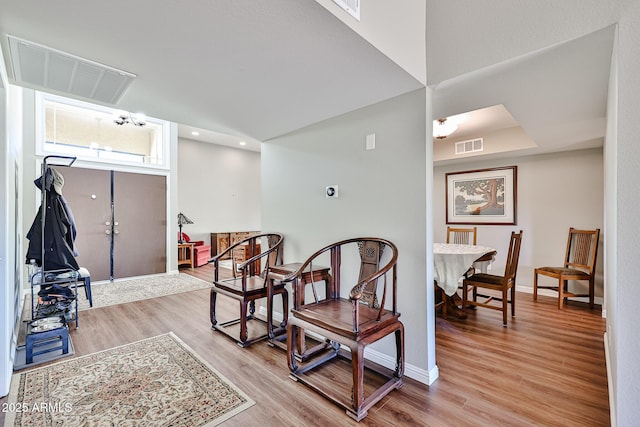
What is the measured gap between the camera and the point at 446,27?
75.2 inches

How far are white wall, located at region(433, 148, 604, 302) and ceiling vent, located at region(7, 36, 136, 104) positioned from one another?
4.97m

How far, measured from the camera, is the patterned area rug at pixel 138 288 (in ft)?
13.6

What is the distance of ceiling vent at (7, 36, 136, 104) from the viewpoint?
167 cm

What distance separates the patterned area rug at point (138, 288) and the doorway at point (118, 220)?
316 mm

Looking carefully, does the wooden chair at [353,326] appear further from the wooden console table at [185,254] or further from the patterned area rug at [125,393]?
the wooden console table at [185,254]

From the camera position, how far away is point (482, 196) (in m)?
4.85

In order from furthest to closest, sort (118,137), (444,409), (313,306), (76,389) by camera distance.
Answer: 1. (118,137)
2. (313,306)
3. (76,389)
4. (444,409)

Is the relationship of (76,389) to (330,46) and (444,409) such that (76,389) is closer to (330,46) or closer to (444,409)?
(444,409)

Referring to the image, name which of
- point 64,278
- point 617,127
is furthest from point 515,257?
point 64,278

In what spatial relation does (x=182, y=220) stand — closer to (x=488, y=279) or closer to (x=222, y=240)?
(x=222, y=240)

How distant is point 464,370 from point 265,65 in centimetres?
261

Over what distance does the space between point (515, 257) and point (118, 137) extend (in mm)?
6891

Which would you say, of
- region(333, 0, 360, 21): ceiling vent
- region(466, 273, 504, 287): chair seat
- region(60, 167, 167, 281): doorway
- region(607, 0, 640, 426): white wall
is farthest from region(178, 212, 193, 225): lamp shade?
region(607, 0, 640, 426): white wall

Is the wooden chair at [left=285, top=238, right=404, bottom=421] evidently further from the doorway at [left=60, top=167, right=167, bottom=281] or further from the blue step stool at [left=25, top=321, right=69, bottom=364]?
the doorway at [left=60, top=167, right=167, bottom=281]
